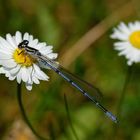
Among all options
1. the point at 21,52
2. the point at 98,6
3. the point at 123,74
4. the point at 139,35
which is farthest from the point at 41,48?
the point at 98,6

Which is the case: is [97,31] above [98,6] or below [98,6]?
below

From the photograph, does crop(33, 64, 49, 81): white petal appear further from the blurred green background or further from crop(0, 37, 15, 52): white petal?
the blurred green background

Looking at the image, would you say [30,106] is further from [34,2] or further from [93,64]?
[34,2]

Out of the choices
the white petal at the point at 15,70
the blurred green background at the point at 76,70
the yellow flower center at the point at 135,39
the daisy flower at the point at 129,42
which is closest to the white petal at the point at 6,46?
the white petal at the point at 15,70

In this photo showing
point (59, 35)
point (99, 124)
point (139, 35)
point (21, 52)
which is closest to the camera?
point (21, 52)

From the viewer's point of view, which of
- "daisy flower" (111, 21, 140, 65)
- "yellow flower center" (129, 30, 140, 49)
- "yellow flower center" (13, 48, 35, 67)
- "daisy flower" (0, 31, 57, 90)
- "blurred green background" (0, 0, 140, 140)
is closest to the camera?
"daisy flower" (0, 31, 57, 90)

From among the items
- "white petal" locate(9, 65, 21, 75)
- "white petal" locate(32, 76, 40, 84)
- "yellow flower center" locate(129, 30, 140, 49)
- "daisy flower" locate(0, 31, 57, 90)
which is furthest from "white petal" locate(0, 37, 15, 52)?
"yellow flower center" locate(129, 30, 140, 49)

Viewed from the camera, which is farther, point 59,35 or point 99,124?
point 59,35

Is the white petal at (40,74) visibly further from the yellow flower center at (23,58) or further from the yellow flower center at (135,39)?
the yellow flower center at (135,39)
